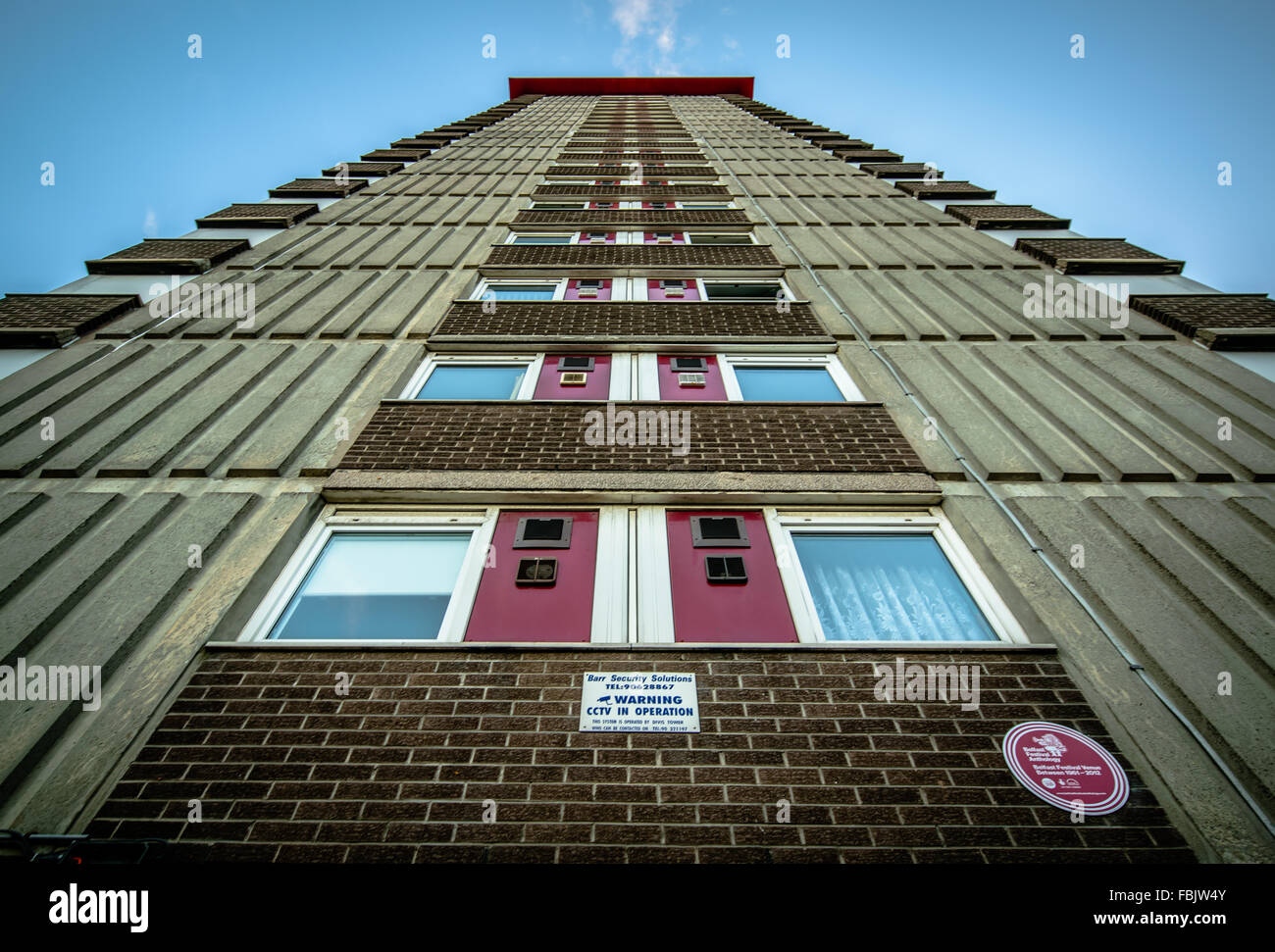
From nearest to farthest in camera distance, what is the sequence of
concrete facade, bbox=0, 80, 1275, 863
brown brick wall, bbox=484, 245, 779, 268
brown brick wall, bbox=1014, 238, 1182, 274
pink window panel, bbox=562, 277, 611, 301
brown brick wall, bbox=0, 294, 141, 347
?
concrete facade, bbox=0, 80, 1275, 863
brown brick wall, bbox=0, 294, 141, 347
brown brick wall, bbox=1014, 238, 1182, 274
pink window panel, bbox=562, 277, 611, 301
brown brick wall, bbox=484, 245, 779, 268

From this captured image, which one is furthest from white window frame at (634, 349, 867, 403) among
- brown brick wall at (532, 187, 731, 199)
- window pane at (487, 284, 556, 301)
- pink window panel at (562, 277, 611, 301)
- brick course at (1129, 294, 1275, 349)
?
brown brick wall at (532, 187, 731, 199)

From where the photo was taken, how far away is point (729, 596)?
13.9ft

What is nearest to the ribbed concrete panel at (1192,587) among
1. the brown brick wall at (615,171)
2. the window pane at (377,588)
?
the window pane at (377,588)

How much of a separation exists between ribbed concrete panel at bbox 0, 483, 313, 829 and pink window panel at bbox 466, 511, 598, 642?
161 centimetres

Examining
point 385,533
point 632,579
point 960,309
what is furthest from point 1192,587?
point 385,533

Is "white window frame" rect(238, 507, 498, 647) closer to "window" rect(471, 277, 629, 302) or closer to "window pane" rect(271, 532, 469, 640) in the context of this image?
"window pane" rect(271, 532, 469, 640)

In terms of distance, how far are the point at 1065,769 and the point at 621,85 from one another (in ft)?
137

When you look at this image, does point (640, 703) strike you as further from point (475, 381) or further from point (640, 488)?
point (475, 381)

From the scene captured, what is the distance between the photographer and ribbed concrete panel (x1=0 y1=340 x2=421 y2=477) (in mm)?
5008

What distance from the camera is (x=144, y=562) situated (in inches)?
164
